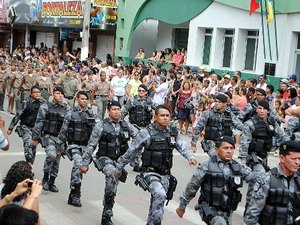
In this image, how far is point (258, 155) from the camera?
9164 mm

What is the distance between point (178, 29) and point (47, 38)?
52.4 ft

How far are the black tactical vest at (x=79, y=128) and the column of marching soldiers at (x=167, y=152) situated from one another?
0.05ft

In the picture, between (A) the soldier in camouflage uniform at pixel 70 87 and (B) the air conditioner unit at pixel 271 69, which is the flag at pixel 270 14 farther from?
(A) the soldier in camouflage uniform at pixel 70 87

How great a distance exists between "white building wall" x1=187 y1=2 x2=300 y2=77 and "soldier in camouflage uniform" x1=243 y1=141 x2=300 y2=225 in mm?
15402

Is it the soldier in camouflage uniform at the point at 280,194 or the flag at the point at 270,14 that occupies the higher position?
the flag at the point at 270,14

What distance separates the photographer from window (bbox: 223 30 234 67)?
24.0 metres

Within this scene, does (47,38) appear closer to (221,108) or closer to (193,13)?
(193,13)

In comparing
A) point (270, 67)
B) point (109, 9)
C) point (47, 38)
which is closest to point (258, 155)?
Result: point (270, 67)

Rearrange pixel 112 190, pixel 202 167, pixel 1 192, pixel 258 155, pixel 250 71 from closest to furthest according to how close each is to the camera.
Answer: pixel 1 192 → pixel 202 167 → pixel 112 190 → pixel 258 155 → pixel 250 71

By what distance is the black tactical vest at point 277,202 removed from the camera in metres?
5.37

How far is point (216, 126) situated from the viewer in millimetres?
10477

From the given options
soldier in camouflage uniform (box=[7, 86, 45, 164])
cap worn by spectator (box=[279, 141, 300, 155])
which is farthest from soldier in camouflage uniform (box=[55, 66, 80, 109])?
cap worn by spectator (box=[279, 141, 300, 155])

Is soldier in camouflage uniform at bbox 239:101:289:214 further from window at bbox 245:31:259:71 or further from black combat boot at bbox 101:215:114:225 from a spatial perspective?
window at bbox 245:31:259:71

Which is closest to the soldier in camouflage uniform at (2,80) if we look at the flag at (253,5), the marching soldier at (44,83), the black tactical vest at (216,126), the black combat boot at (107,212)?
the marching soldier at (44,83)
